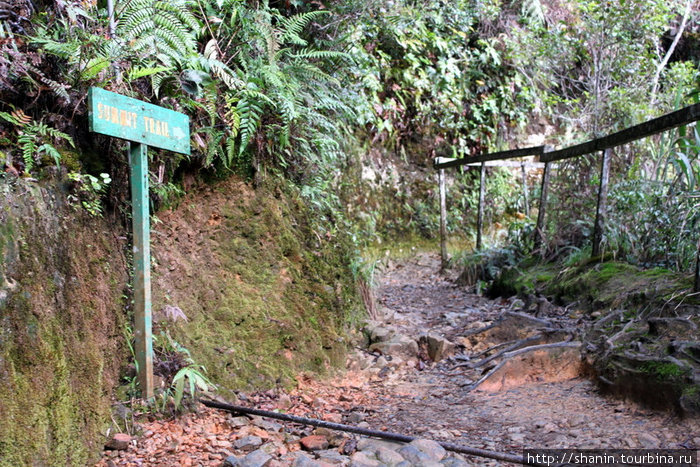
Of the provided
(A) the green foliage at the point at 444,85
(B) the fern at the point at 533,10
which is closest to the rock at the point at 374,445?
(A) the green foliage at the point at 444,85

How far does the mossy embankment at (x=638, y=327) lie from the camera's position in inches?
104

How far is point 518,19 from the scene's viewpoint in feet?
35.7

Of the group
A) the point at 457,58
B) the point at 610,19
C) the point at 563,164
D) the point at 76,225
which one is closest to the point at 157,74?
the point at 76,225

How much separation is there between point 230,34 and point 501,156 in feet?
14.9

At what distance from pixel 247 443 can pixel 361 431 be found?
582 millimetres

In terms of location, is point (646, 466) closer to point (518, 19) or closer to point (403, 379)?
point (403, 379)

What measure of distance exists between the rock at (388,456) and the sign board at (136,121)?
192 cm

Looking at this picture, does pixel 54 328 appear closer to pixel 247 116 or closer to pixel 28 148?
pixel 28 148

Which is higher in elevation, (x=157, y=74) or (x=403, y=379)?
(x=157, y=74)

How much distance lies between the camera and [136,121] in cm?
266

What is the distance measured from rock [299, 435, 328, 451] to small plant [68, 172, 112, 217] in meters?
1.60

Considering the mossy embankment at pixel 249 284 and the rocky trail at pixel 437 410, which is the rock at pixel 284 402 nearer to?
the rocky trail at pixel 437 410

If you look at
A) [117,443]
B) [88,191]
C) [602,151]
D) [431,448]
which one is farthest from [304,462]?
[602,151]

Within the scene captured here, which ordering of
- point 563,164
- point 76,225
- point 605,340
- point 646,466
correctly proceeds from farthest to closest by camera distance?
point 563,164 → point 605,340 → point 76,225 → point 646,466
